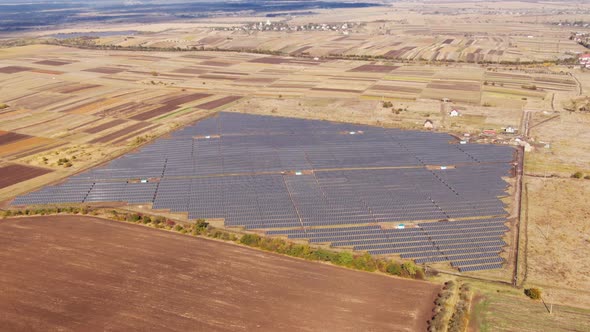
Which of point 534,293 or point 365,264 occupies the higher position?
point 365,264

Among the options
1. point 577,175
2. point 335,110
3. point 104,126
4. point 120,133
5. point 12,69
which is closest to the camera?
point 577,175

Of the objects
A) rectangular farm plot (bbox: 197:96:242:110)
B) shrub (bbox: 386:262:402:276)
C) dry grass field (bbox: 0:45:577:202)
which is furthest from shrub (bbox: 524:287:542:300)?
rectangular farm plot (bbox: 197:96:242:110)

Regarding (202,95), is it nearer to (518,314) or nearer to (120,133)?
(120,133)

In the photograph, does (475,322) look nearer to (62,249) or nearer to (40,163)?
(62,249)

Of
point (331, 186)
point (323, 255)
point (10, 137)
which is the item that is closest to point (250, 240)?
point (323, 255)

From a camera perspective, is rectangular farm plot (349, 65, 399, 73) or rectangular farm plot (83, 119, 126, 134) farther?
rectangular farm plot (349, 65, 399, 73)

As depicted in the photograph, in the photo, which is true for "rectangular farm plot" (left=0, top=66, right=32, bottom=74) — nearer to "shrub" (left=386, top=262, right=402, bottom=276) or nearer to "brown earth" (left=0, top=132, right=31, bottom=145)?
"brown earth" (left=0, top=132, right=31, bottom=145)

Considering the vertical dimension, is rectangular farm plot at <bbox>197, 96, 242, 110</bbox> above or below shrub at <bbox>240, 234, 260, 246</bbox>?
above
